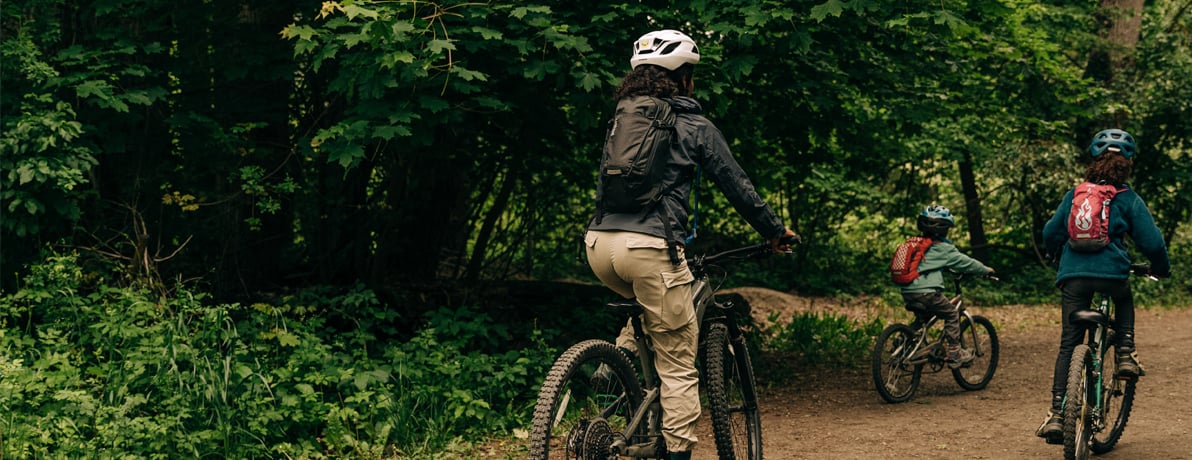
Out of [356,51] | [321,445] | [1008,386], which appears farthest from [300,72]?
[1008,386]

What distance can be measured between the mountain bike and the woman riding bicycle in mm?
1737

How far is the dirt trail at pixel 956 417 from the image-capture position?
6.15 metres

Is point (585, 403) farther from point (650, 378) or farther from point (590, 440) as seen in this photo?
point (650, 378)

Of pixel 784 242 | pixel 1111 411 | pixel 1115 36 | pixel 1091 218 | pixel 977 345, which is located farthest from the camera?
pixel 1115 36

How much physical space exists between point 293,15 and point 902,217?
1328 centimetres

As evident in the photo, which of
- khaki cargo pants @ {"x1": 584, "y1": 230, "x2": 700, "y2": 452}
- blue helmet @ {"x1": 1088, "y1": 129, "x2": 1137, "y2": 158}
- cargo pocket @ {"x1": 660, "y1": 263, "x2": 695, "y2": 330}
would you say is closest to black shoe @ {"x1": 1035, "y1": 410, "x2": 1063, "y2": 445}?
blue helmet @ {"x1": 1088, "y1": 129, "x2": 1137, "y2": 158}

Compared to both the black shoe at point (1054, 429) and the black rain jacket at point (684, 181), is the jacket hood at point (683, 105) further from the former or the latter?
the black shoe at point (1054, 429)

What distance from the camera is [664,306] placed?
4266mm

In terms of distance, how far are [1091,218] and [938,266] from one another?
111 inches

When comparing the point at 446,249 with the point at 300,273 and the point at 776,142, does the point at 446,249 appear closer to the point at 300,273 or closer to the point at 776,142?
the point at 300,273

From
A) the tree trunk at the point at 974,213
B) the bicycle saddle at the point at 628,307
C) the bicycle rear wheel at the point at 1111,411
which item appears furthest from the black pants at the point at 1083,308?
the tree trunk at the point at 974,213

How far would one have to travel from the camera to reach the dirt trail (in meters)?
6.15

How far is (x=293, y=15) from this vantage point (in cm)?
785

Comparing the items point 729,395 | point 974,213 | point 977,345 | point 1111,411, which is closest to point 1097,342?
point 1111,411
